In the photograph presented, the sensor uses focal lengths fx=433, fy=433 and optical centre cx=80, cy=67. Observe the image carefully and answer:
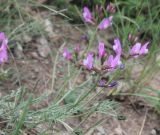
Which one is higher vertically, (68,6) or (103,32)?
(68,6)

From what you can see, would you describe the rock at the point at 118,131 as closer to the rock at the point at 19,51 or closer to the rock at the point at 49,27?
the rock at the point at 19,51

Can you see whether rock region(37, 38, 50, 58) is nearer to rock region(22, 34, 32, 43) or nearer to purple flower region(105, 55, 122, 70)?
rock region(22, 34, 32, 43)

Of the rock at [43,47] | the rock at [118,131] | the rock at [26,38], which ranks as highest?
the rock at [26,38]

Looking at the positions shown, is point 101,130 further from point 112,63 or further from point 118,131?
point 112,63

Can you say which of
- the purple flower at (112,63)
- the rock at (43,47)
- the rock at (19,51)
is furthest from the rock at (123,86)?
the purple flower at (112,63)

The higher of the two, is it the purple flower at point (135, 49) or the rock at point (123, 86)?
the purple flower at point (135, 49)

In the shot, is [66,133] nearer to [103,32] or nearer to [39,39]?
[39,39]

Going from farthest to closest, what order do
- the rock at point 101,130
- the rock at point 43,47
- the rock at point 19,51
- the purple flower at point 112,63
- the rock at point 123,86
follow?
the rock at point 43,47 < the rock at point 19,51 < the rock at point 123,86 < the rock at point 101,130 < the purple flower at point 112,63

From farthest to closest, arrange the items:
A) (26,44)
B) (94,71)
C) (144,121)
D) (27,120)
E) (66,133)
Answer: (26,44), (144,121), (66,133), (27,120), (94,71)

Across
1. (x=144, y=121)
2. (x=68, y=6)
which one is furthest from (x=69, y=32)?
(x=144, y=121)
